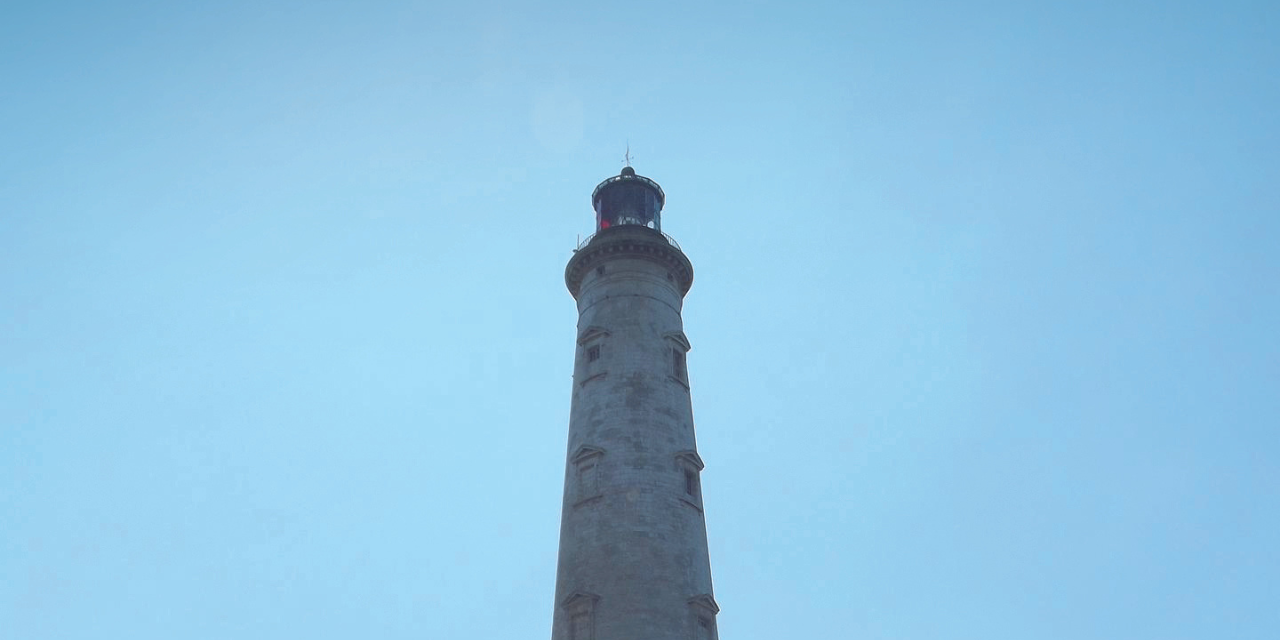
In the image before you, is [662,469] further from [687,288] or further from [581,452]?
[687,288]

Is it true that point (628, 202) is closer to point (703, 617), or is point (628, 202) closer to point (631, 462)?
point (631, 462)

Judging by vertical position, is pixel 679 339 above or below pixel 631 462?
above

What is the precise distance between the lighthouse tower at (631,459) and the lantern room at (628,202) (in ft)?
0.67

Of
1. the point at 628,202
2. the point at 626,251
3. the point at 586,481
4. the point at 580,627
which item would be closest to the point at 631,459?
the point at 586,481

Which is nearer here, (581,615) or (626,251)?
(581,615)

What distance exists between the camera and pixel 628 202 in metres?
42.8

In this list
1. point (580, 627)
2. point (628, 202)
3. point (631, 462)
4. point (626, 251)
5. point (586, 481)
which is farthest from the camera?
point (628, 202)

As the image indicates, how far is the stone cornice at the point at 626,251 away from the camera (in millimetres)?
39594

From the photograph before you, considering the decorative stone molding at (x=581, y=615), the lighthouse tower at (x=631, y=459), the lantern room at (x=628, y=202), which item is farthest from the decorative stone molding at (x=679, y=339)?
the decorative stone molding at (x=581, y=615)

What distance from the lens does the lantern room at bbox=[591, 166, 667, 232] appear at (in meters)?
42.6

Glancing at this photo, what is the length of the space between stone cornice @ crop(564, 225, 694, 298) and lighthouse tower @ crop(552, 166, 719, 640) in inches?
1.5

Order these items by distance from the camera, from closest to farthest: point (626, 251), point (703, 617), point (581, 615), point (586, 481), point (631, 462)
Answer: point (581, 615), point (703, 617), point (631, 462), point (586, 481), point (626, 251)

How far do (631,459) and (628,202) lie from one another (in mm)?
12291

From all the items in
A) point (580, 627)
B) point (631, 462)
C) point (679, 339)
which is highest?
point (679, 339)
